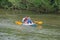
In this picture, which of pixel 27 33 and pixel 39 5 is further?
pixel 39 5

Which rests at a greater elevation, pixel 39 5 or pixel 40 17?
pixel 39 5

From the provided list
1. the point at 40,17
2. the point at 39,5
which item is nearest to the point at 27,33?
the point at 40,17

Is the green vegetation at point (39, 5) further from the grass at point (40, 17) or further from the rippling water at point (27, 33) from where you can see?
the rippling water at point (27, 33)

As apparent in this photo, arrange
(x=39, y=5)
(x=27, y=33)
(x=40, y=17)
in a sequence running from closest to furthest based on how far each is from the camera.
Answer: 1. (x=27, y=33)
2. (x=40, y=17)
3. (x=39, y=5)

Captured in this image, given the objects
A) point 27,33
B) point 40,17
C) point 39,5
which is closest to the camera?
point 27,33

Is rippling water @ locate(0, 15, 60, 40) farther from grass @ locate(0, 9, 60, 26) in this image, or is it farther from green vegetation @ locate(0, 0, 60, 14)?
green vegetation @ locate(0, 0, 60, 14)

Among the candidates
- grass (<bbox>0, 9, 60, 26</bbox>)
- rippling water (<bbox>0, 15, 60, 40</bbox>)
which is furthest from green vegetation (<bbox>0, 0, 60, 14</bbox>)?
rippling water (<bbox>0, 15, 60, 40</bbox>)

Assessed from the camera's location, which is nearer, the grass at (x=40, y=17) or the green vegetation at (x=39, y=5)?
the grass at (x=40, y=17)

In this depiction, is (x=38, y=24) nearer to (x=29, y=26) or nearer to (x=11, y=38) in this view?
(x=29, y=26)

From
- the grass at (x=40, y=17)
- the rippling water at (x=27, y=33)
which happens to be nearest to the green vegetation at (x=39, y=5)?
the grass at (x=40, y=17)

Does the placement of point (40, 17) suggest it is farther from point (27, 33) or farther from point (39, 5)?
point (27, 33)

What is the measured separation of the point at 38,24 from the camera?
29594 mm

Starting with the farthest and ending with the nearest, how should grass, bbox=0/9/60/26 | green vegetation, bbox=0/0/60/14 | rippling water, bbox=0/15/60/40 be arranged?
green vegetation, bbox=0/0/60/14
grass, bbox=0/9/60/26
rippling water, bbox=0/15/60/40

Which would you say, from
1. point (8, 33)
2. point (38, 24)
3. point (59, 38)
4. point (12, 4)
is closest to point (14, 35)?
point (8, 33)
